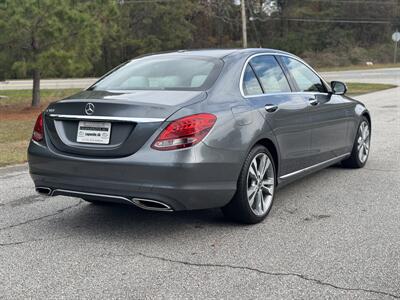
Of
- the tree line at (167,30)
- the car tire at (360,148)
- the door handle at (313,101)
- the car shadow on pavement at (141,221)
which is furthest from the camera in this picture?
the tree line at (167,30)

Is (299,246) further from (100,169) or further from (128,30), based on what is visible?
(128,30)

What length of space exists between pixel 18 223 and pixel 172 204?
1.70 meters

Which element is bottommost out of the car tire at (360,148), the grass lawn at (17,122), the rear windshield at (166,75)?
the grass lawn at (17,122)

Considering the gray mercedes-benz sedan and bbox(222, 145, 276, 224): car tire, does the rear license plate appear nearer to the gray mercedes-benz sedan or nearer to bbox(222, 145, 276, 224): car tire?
the gray mercedes-benz sedan

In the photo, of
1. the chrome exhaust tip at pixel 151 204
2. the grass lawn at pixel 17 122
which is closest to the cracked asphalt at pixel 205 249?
the chrome exhaust tip at pixel 151 204

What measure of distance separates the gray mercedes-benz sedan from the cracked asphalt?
345 millimetres

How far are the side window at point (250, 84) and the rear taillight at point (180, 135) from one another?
0.89 metres

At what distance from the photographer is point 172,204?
4.39m

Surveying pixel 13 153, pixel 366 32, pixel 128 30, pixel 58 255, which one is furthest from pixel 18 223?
pixel 366 32

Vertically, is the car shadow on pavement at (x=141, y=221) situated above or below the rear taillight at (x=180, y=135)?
below

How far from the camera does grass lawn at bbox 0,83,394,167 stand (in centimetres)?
906

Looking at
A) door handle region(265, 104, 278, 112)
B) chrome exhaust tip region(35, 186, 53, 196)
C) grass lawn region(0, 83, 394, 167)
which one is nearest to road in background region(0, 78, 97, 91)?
grass lawn region(0, 83, 394, 167)

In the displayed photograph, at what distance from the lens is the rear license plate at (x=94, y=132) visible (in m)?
4.50

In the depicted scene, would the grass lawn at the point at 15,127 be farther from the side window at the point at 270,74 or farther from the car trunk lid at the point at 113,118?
the side window at the point at 270,74
